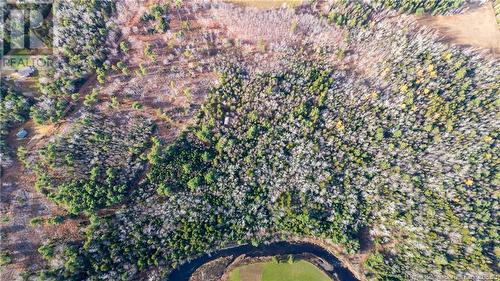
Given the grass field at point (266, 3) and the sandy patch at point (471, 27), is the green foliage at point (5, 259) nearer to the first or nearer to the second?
the grass field at point (266, 3)

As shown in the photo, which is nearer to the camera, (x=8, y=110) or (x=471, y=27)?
(x=8, y=110)

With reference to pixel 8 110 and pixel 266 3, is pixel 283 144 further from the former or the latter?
pixel 8 110

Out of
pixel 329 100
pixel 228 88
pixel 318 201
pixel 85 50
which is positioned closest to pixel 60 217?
pixel 85 50

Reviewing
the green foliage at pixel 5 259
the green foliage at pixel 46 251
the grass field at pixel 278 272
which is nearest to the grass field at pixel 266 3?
the grass field at pixel 278 272

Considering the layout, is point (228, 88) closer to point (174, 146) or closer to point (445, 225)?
point (174, 146)

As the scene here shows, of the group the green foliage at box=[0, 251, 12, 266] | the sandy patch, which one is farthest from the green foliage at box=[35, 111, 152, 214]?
the sandy patch

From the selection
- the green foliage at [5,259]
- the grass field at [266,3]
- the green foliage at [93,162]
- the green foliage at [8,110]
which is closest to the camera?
the green foliage at [5,259]

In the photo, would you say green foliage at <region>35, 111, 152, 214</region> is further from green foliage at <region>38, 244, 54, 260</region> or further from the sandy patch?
the sandy patch

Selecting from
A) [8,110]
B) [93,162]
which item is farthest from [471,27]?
[8,110]
